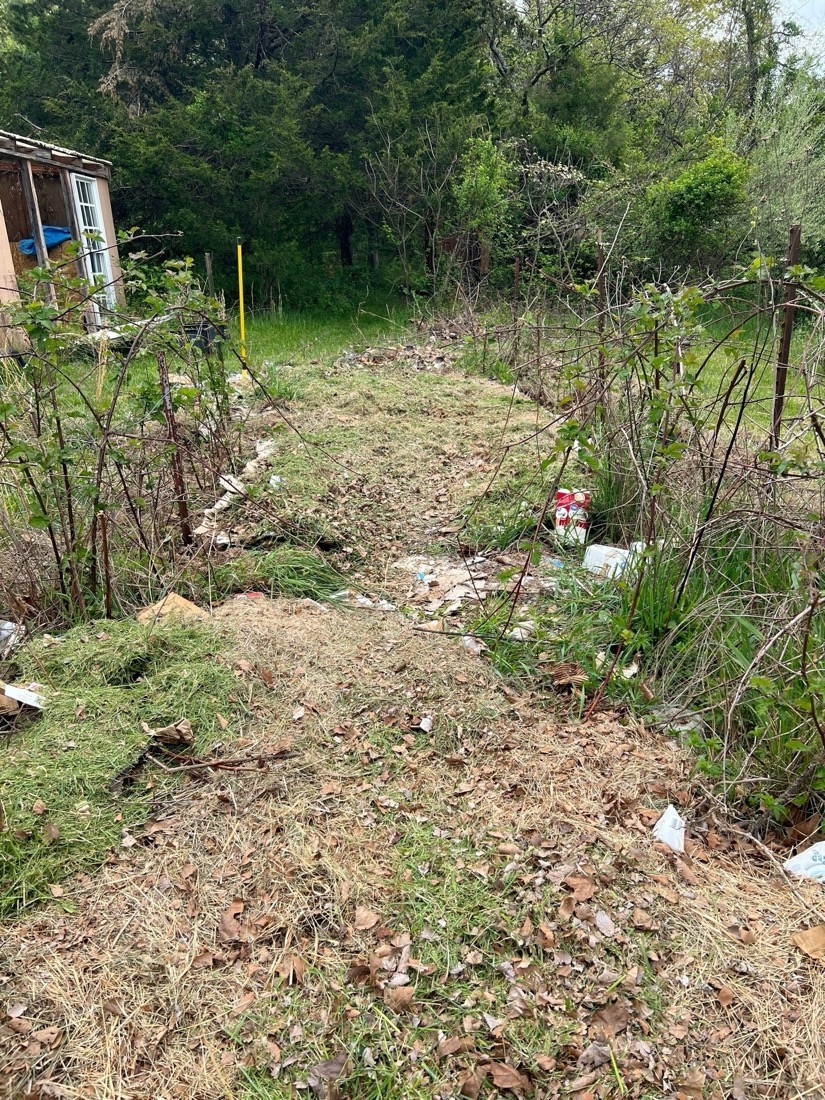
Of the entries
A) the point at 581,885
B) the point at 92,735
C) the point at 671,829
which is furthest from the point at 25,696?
the point at 671,829

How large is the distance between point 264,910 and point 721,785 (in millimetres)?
1456

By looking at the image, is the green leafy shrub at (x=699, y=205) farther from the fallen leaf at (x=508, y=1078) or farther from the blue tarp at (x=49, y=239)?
the fallen leaf at (x=508, y=1078)

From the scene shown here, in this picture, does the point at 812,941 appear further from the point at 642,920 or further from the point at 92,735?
the point at 92,735

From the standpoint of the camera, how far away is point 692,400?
3.02 m

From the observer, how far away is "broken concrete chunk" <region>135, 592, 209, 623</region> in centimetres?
311

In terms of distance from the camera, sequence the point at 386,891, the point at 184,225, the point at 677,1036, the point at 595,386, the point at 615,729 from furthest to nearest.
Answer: the point at 184,225 < the point at 595,386 < the point at 615,729 < the point at 386,891 < the point at 677,1036

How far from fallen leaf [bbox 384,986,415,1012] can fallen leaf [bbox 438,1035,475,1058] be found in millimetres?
119

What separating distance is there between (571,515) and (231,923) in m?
2.69

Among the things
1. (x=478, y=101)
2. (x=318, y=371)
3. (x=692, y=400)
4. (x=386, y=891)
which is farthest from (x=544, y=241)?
(x=386, y=891)

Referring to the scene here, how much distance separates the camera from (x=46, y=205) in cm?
1081

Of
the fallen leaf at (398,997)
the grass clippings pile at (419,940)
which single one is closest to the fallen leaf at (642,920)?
the grass clippings pile at (419,940)

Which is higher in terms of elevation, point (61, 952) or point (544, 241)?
point (544, 241)

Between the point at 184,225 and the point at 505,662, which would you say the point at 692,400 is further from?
the point at 184,225

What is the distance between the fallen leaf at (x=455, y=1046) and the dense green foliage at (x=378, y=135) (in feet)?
33.7
